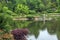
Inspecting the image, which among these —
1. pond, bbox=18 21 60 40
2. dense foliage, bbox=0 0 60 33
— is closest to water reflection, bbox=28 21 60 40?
pond, bbox=18 21 60 40

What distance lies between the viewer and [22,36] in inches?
468

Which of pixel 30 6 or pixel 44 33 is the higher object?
pixel 44 33

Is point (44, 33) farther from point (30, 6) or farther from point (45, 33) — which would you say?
point (30, 6)

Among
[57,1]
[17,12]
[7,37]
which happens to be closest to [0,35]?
[7,37]

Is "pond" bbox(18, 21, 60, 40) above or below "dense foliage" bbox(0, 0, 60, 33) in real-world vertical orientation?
above

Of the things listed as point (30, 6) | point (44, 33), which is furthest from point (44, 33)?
point (30, 6)

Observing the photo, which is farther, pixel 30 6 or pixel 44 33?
pixel 30 6

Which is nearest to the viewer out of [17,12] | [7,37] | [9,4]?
[7,37]

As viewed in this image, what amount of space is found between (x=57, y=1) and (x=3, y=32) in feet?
125

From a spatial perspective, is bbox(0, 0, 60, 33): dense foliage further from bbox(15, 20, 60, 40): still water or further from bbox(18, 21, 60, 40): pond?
bbox(18, 21, 60, 40): pond

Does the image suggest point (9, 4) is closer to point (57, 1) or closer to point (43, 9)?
point (43, 9)

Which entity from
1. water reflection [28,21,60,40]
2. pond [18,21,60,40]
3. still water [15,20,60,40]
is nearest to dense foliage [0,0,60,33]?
still water [15,20,60,40]

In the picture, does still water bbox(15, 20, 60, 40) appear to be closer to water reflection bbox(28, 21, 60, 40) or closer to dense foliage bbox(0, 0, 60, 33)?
water reflection bbox(28, 21, 60, 40)

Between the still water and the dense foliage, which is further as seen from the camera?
the dense foliage
